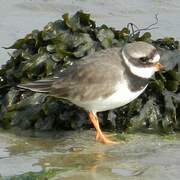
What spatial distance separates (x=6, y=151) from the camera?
6.22m

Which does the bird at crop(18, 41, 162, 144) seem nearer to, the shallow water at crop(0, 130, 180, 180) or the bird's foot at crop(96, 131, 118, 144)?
the bird's foot at crop(96, 131, 118, 144)

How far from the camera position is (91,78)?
20.8ft

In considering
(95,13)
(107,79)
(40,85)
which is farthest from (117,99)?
(95,13)

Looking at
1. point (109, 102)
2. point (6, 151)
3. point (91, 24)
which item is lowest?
point (6, 151)

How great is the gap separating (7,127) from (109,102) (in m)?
1.16

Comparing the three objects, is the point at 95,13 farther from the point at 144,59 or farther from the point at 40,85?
the point at 144,59

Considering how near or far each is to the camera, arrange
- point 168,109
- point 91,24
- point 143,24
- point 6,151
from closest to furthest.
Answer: point 6,151
point 168,109
point 91,24
point 143,24

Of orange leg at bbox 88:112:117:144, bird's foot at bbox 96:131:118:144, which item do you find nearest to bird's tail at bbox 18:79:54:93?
orange leg at bbox 88:112:117:144

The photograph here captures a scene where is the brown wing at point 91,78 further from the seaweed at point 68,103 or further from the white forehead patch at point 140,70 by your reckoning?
the seaweed at point 68,103

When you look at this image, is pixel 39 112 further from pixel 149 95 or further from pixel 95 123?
pixel 149 95

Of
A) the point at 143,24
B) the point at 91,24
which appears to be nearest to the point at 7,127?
the point at 91,24

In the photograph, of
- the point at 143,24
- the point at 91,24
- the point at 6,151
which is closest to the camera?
the point at 6,151

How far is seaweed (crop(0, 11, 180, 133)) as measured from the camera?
681 centimetres

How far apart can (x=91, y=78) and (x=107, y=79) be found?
163 mm
